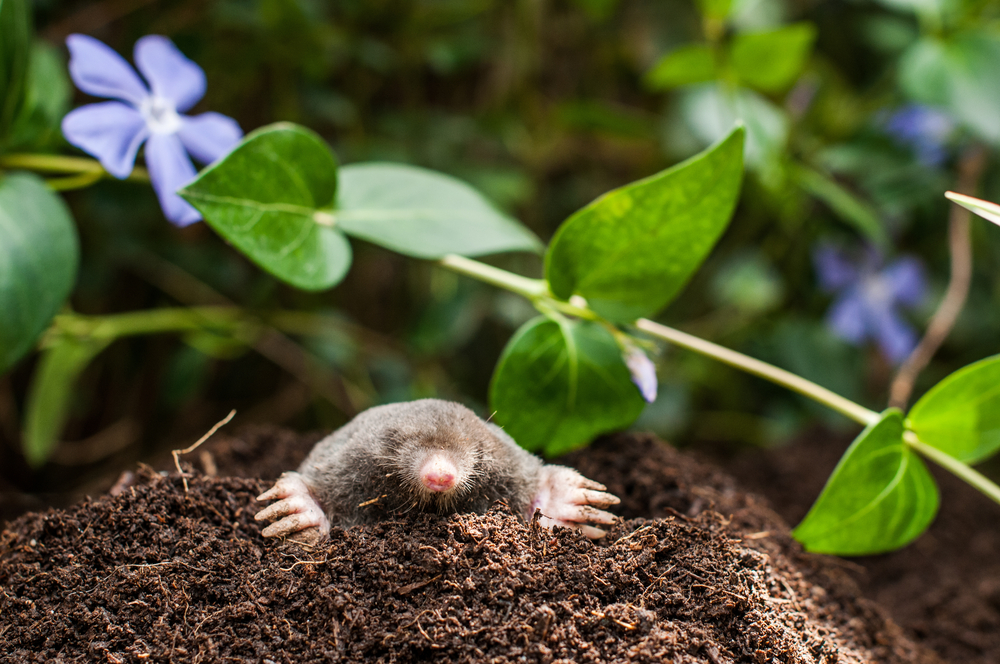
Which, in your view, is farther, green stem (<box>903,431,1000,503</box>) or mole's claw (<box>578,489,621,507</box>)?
green stem (<box>903,431,1000,503</box>)

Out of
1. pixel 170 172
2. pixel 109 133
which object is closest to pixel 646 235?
pixel 170 172

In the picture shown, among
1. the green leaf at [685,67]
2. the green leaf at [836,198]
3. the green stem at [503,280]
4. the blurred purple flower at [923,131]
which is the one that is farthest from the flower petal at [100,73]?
the blurred purple flower at [923,131]

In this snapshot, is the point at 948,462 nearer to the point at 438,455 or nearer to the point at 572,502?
the point at 572,502

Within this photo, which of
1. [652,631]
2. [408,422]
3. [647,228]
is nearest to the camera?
[652,631]

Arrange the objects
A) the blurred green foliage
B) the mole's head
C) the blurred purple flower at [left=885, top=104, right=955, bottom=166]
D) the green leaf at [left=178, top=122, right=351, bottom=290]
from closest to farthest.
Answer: the mole's head
the green leaf at [left=178, top=122, right=351, bottom=290]
the blurred green foliage
the blurred purple flower at [left=885, top=104, right=955, bottom=166]

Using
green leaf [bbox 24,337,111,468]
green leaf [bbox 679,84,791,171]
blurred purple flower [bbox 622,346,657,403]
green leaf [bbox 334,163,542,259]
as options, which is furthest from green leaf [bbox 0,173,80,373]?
green leaf [bbox 679,84,791,171]

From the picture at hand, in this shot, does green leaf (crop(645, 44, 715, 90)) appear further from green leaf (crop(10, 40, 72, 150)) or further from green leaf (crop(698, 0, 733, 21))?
green leaf (crop(10, 40, 72, 150))

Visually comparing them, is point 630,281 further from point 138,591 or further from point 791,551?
point 138,591

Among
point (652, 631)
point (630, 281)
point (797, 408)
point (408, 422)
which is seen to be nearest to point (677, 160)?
point (797, 408)
